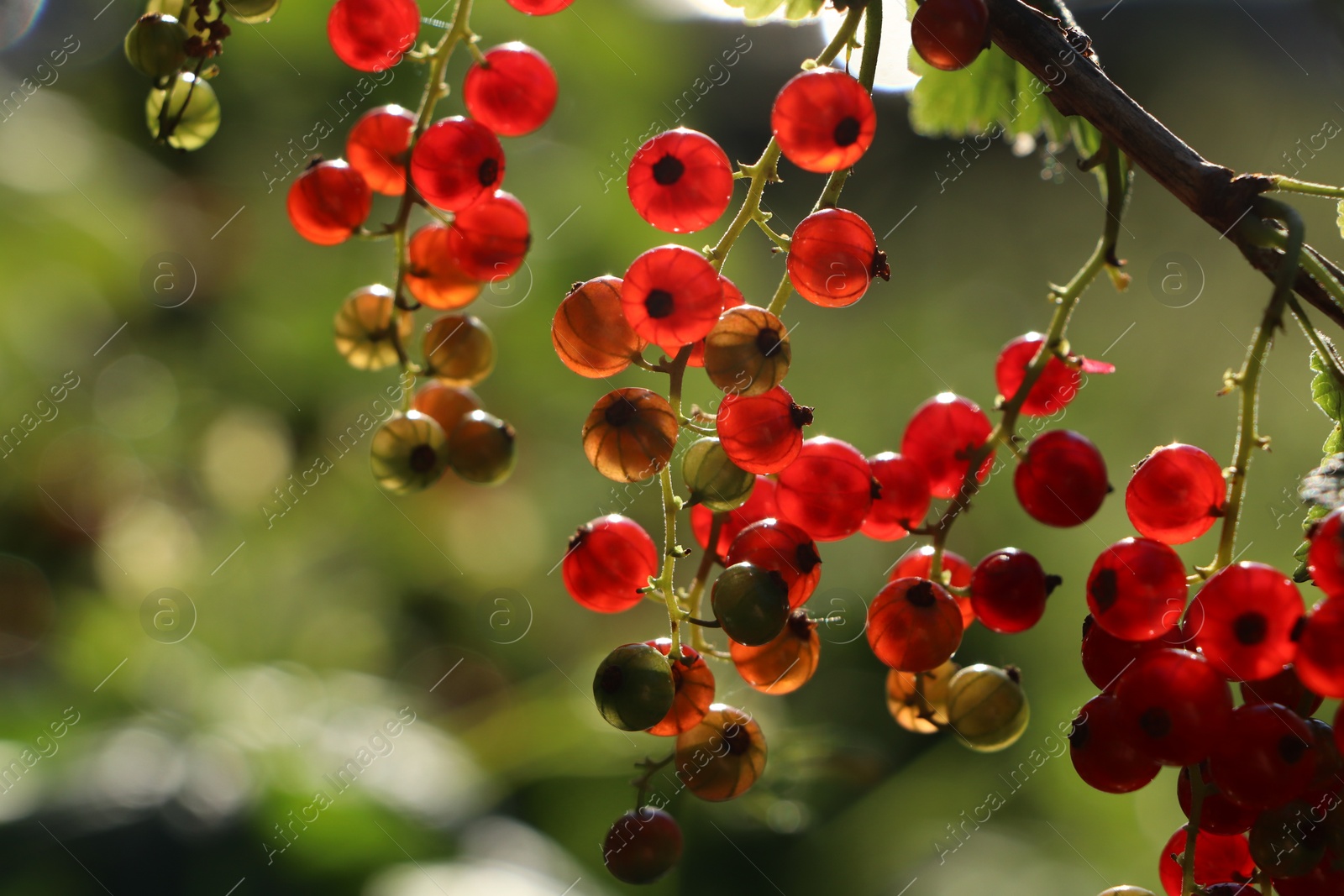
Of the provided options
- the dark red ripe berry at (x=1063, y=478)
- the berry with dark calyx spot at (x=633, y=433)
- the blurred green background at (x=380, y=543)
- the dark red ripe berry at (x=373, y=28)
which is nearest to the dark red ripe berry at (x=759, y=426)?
the berry with dark calyx spot at (x=633, y=433)

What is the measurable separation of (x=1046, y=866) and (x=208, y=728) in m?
1.46

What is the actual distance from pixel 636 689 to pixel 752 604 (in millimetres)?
73

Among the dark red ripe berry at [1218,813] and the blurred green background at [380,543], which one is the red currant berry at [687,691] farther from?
the blurred green background at [380,543]

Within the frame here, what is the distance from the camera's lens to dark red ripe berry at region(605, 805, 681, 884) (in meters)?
0.54

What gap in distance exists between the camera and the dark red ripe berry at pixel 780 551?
1.68 feet

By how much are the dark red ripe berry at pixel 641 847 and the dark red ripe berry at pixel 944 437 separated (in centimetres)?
28

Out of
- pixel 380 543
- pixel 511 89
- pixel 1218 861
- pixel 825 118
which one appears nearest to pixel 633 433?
pixel 825 118

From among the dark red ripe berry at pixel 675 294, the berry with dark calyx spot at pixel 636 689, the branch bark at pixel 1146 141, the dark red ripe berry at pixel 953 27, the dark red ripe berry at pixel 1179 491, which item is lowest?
the berry with dark calyx spot at pixel 636 689

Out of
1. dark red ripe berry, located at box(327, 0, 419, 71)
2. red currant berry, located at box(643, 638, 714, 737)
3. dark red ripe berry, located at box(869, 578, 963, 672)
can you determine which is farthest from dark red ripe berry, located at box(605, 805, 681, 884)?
dark red ripe berry, located at box(327, 0, 419, 71)

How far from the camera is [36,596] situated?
76.8 inches

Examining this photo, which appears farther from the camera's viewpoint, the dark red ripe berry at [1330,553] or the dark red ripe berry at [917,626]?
the dark red ripe berry at [917,626]

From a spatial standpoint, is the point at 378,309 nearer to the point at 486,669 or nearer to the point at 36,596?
the point at 486,669

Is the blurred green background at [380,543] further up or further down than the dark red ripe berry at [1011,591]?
further down

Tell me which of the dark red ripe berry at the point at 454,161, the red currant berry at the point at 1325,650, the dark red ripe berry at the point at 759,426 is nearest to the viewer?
the red currant berry at the point at 1325,650
